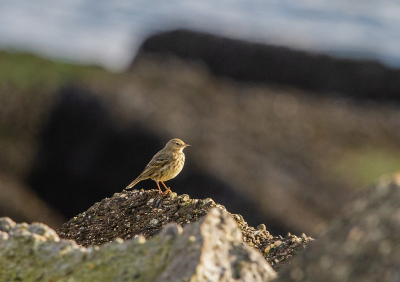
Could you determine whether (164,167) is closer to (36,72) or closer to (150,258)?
(150,258)

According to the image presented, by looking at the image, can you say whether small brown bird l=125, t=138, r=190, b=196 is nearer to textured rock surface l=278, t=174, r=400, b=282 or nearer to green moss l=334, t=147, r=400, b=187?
textured rock surface l=278, t=174, r=400, b=282

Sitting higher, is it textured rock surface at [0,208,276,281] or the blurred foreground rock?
the blurred foreground rock

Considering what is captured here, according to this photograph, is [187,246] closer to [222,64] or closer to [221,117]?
[221,117]

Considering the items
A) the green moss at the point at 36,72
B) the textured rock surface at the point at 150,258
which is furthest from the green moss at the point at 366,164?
the textured rock surface at the point at 150,258

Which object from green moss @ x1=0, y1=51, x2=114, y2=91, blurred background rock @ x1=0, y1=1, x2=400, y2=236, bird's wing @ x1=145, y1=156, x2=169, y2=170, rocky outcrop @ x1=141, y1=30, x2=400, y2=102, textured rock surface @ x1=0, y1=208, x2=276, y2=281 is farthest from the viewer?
rocky outcrop @ x1=141, y1=30, x2=400, y2=102

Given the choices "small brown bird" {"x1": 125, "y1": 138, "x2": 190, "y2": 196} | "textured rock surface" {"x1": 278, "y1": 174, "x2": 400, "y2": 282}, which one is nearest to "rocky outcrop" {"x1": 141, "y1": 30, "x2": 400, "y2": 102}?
"small brown bird" {"x1": 125, "y1": 138, "x2": 190, "y2": 196}

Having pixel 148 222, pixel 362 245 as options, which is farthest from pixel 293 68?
pixel 362 245
